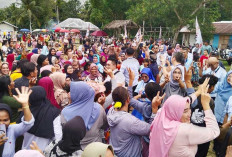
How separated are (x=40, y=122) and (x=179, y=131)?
1.54 meters

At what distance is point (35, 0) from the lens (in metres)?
47.8

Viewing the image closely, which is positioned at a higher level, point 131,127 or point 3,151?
point 131,127

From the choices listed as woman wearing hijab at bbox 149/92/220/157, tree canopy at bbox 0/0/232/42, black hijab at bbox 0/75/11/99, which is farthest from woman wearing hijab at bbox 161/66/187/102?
tree canopy at bbox 0/0/232/42

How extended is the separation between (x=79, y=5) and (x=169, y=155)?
65322mm

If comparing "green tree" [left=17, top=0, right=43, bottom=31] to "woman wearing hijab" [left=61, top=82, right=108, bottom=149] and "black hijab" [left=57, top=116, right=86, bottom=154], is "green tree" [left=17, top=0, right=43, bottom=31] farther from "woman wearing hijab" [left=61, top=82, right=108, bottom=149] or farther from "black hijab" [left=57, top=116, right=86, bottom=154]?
"black hijab" [left=57, top=116, right=86, bottom=154]

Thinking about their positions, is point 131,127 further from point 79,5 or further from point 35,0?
point 79,5

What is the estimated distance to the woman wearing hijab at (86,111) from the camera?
2.56 meters

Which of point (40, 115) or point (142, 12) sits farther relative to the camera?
point (142, 12)

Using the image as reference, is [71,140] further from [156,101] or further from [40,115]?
[156,101]

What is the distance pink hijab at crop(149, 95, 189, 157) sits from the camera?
6.60 ft

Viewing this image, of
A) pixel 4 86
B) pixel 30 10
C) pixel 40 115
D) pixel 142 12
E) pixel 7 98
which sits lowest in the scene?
pixel 40 115

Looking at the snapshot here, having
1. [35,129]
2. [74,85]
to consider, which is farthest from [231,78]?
[35,129]

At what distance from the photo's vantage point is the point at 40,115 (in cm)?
263

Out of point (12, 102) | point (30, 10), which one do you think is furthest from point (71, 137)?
point (30, 10)
